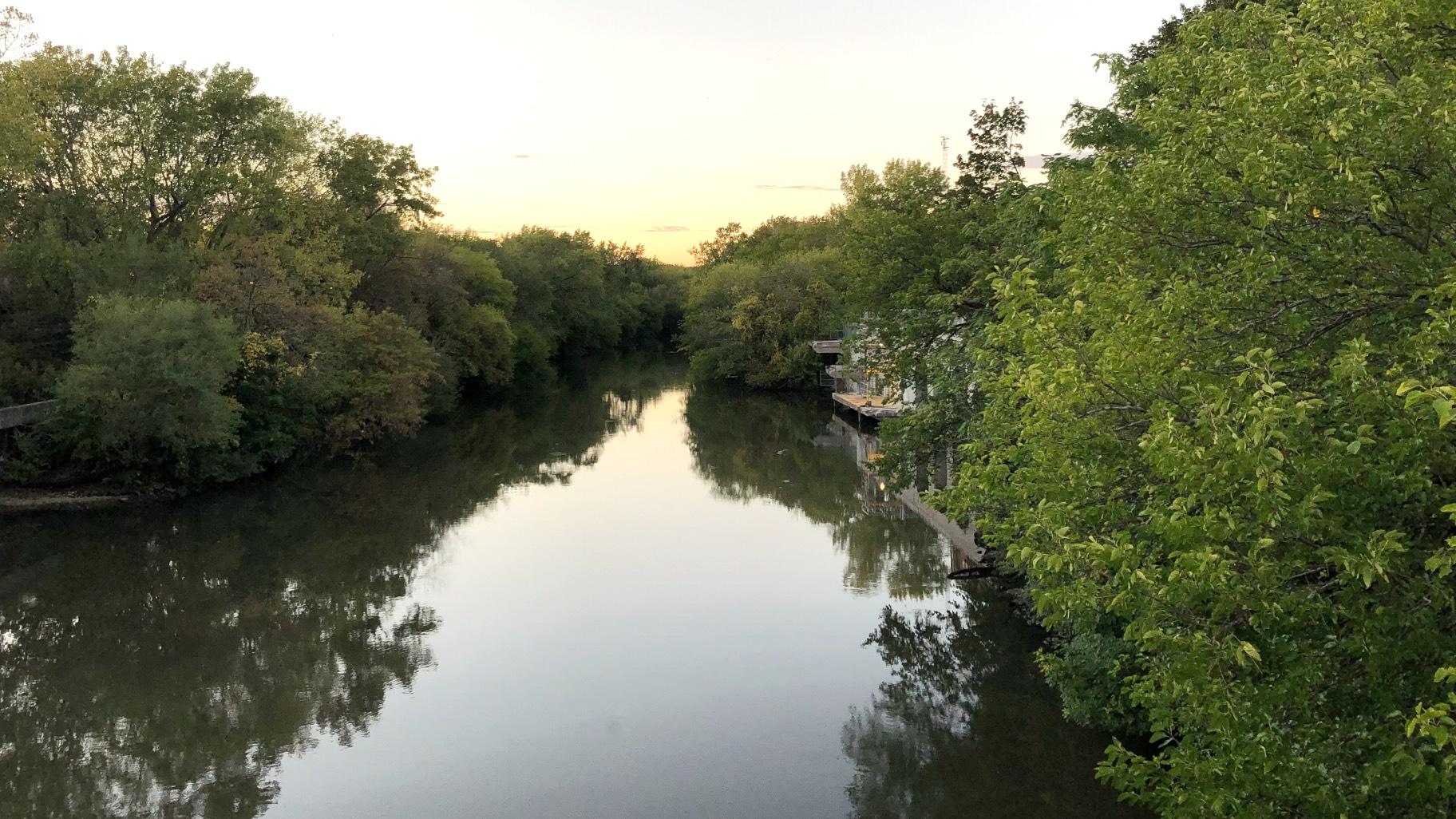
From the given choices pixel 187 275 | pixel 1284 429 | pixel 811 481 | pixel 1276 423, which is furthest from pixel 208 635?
pixel 811 481

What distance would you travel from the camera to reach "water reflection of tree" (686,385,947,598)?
23344mm

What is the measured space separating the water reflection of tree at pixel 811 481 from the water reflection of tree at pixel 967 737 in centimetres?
297

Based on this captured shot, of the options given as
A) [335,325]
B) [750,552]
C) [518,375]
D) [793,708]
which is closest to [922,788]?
[793,708]

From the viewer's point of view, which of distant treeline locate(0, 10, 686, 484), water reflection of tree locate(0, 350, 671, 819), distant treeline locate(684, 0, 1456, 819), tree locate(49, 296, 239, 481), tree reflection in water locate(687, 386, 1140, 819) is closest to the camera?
distant treeline locate(684, 0, 1456, 819)

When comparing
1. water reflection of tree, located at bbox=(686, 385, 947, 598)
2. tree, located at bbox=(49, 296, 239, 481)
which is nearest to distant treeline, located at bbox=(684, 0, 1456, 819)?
water reflection of tree, located at bbox=(686, 385, 947, 598)

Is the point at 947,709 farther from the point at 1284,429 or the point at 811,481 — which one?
the point at 811,481

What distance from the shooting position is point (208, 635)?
19.2m

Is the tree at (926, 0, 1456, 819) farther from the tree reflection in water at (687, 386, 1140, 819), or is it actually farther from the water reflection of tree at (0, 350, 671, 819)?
the water reflection of tree at (0, 350, 671, 819)

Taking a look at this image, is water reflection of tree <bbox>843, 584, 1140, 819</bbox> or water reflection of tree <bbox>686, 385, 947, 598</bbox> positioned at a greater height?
water reflection of tree <bbox>843, 584, 1140, 819</bbox>

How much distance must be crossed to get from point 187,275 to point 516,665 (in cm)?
2035

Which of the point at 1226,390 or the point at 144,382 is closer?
the point at 1226,390

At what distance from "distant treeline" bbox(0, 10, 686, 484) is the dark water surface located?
9.01 ft

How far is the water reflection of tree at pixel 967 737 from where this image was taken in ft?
42.0

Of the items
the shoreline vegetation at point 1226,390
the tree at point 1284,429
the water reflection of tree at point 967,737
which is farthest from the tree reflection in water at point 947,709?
the tree at point 1284,429
